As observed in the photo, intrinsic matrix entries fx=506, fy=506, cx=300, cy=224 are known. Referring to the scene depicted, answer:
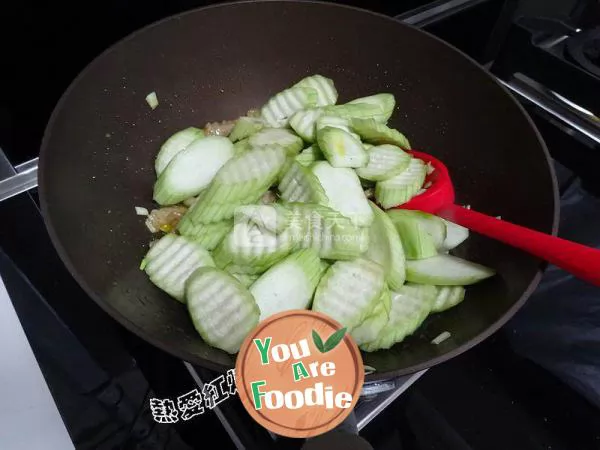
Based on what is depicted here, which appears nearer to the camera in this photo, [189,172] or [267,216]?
[267,216]

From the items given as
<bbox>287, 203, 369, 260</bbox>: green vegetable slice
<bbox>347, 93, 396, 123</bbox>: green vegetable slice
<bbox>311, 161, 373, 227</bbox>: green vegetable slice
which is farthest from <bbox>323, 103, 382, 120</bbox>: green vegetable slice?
<bbox>287, 203, 369, 260</bbox>: green vegetable slice

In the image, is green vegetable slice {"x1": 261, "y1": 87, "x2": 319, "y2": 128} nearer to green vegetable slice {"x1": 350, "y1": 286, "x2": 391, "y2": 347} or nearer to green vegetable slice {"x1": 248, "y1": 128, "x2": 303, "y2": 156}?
green vegetable slice {"x1": 248, "y1": 128, "x2": 303, "y2": 156}

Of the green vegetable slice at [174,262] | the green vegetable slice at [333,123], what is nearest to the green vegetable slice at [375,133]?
the green vegetable slice at [333,123]

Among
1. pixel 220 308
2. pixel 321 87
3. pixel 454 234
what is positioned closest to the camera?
pixel 220 308

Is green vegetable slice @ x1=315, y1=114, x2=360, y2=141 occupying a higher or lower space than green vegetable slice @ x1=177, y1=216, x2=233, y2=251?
higher

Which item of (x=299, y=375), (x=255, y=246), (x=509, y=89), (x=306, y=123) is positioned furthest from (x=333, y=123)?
(x=509, y=89)

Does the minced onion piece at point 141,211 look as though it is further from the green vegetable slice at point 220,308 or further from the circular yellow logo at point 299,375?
the circular yellow logo at point 299,375

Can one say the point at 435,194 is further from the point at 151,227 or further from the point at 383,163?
the point at 151,227
